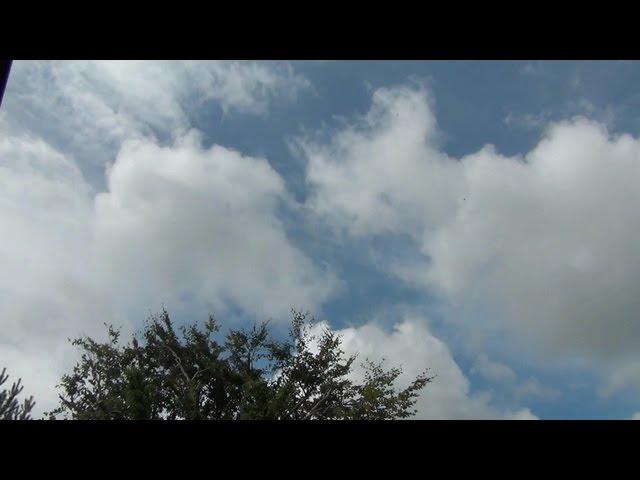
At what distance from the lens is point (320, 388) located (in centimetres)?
2530
